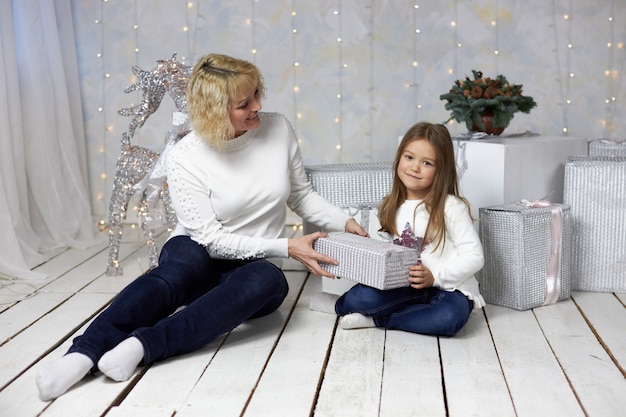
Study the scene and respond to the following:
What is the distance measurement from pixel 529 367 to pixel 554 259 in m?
0.65

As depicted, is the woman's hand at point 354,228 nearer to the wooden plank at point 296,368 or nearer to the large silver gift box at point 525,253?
the wooden plank at point 296,368

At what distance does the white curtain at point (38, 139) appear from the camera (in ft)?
11.0

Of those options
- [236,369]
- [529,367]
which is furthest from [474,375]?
[236,369]

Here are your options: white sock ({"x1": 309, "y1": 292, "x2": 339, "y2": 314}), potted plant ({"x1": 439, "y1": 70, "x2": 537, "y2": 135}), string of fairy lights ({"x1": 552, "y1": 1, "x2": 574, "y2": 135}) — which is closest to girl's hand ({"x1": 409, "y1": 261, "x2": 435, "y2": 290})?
white sock ({"x1": 309, "y1": 292, "x2": 339, "y2": 314})

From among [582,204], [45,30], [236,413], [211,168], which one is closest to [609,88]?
[582,204]

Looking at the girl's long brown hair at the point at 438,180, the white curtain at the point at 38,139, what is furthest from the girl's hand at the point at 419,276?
the white curtain at the point at 38,139

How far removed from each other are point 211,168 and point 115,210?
874 millimetres

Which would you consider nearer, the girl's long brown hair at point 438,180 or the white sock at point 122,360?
the white sock at point 122,360

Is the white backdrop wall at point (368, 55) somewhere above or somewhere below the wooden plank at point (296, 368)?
above

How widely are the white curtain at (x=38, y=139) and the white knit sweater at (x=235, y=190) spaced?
0.99 metres

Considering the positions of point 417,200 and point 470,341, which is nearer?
point 470,341

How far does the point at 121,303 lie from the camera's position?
2.13m

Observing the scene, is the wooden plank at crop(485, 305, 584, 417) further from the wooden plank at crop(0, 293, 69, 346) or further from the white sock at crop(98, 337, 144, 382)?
the wooden plank at crop(0, 293, 69, 346)

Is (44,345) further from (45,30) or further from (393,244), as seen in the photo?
(45,30)
